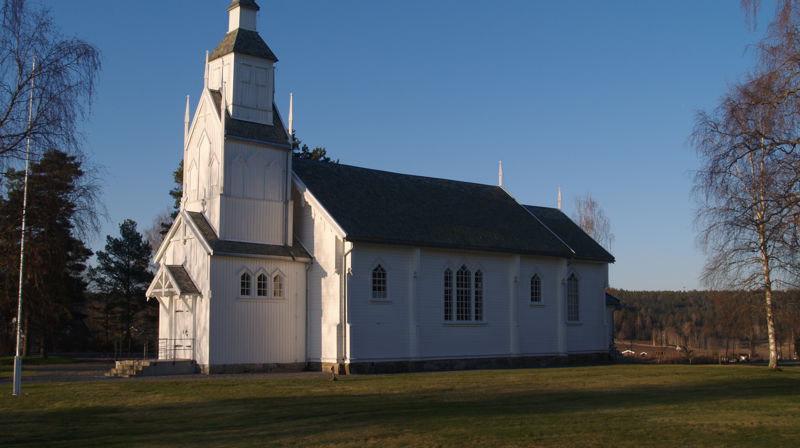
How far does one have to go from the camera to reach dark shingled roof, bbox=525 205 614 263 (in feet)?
144

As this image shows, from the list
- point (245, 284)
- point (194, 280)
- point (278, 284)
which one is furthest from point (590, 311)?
point (194, 280)

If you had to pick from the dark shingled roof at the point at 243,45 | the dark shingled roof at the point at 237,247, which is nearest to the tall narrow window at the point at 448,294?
the dark shingled roof at the point at 237,247

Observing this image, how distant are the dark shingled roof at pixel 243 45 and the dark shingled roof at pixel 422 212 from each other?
203 inches

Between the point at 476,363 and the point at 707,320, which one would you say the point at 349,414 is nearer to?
the point at 476,363

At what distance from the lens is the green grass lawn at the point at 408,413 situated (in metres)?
15.2

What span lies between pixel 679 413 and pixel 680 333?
274 feet

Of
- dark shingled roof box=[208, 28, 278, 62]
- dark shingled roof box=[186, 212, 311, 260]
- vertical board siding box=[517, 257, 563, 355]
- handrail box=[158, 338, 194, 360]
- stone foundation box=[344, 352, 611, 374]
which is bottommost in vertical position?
stone foundation box=[344, 352, 611, 374]

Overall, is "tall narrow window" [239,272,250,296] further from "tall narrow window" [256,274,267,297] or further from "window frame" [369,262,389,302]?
"window frame" [369,262,389,302]

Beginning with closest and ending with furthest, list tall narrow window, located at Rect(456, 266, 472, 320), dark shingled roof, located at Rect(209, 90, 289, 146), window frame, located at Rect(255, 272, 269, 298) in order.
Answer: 1. window frame, located at Rect(255, 272, 269, 298)
2. dark shingled roof, located at Rect(209, 90, 289, 146)
3. tall narrow window, located at Rect(456, 266, 472, 320)

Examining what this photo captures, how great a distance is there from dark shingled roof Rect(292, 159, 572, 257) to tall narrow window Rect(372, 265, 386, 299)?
1394mm

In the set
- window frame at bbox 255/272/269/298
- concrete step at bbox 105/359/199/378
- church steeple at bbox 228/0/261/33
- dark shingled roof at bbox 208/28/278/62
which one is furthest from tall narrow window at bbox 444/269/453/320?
church steeple at bbox 228/0/261/33

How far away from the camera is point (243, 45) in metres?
34.9

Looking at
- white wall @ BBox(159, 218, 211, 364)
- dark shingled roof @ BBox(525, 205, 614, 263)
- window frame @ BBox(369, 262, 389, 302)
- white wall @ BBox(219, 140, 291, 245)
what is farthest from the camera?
dark shingled roof @ BBox(525, 205, 614, 263)

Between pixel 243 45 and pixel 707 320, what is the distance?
55592 mm
